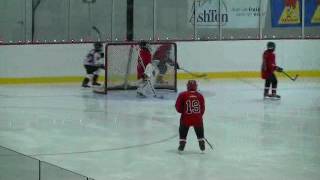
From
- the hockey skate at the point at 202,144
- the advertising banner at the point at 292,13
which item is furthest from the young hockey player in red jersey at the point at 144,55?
the hockey skate at the point at 202,144

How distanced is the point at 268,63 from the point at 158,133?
468cm

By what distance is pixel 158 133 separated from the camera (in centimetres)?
1013

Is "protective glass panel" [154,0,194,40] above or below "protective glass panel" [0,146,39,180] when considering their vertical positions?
above

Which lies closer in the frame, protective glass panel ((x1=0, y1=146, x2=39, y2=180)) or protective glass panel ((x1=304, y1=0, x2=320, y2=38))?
protective glass panel ((x1=0, y1=146, x2=39, y2=180))

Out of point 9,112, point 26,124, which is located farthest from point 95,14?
point 26,124

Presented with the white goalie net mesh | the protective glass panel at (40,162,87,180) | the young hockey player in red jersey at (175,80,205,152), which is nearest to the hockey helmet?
the white goalie net mesh

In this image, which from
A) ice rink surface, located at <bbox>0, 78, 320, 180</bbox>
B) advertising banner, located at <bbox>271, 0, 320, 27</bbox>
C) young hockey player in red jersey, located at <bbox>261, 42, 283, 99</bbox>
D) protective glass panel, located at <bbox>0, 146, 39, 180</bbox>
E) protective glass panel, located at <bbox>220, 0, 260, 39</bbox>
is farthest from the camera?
advertising banner, located at <bbox>271, 0, 320, 27</bbox>

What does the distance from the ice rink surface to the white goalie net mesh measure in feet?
0.89

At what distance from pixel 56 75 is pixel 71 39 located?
4.32ft

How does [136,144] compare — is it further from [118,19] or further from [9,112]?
[118,19]

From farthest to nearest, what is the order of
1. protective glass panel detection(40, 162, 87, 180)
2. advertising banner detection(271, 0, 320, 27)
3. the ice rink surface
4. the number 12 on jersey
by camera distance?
advertising banner detection(271, 0, 320, 27) < the number 12 on jersey < the ice rink surface < protective glass panel detection(40, 162, 87, 180)

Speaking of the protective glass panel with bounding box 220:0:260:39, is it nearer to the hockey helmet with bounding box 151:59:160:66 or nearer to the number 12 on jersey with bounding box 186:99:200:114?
the hockey helmet with bounding box 151:59:160:66

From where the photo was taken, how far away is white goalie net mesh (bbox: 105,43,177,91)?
50.0 ft

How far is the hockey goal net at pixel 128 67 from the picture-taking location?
1524 centimetres
